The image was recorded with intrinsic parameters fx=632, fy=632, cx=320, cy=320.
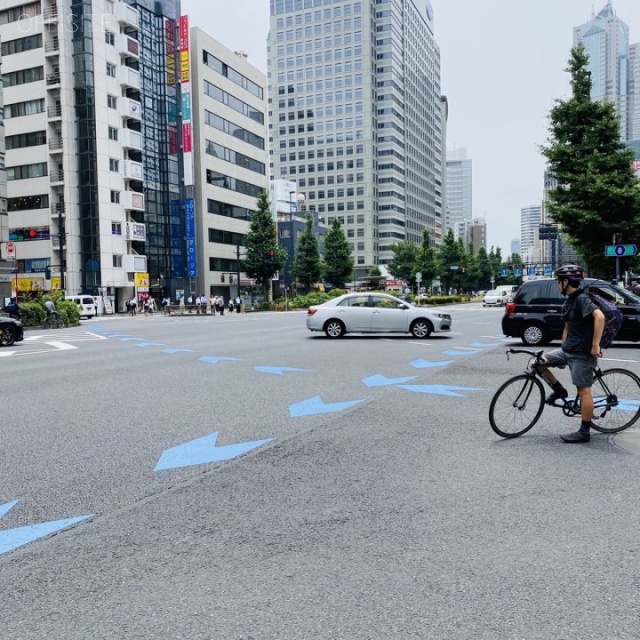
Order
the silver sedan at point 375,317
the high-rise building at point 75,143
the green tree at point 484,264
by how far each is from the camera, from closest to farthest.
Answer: the silver sedan at point 375,317 < the high-rise building at point 75,143 < the green tree at point 484,264

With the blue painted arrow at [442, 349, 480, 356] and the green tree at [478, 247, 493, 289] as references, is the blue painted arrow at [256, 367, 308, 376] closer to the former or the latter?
the blue painted arrow at [442, 349, 480, 356]

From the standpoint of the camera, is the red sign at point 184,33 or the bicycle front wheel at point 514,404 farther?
the red sign at point 184,33

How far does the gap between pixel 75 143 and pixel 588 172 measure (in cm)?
4689

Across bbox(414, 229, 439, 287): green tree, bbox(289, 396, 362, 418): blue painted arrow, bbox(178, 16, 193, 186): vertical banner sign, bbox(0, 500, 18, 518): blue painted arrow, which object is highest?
bbox(178, 16, 193, 186): vertical banner sign

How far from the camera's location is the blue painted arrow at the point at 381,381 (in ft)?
33.0

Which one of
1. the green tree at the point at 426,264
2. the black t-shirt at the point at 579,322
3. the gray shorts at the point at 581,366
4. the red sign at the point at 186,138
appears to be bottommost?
the gray shorts at the point at 581,366

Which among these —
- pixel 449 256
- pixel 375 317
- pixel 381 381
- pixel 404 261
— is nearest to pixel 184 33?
pixel 449 256

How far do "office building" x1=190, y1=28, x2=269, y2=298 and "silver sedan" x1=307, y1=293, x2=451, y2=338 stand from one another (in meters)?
46.6

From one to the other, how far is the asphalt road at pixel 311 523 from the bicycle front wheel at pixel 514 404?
7.7 inches

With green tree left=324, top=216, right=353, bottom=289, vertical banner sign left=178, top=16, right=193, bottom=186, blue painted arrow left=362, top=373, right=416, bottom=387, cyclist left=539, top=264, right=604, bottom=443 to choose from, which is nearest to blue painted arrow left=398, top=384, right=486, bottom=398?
blue painted arrow left=362, top=373, right=416, bottom=387

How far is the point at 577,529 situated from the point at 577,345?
8.45 feet

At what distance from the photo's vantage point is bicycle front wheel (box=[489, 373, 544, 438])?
632 cm

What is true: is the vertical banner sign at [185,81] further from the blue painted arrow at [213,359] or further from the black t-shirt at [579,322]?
the black t-shirt at [579,322]

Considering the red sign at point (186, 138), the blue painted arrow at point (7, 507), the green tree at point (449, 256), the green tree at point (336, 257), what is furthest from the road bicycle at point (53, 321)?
the green tree at point (449, 256)
